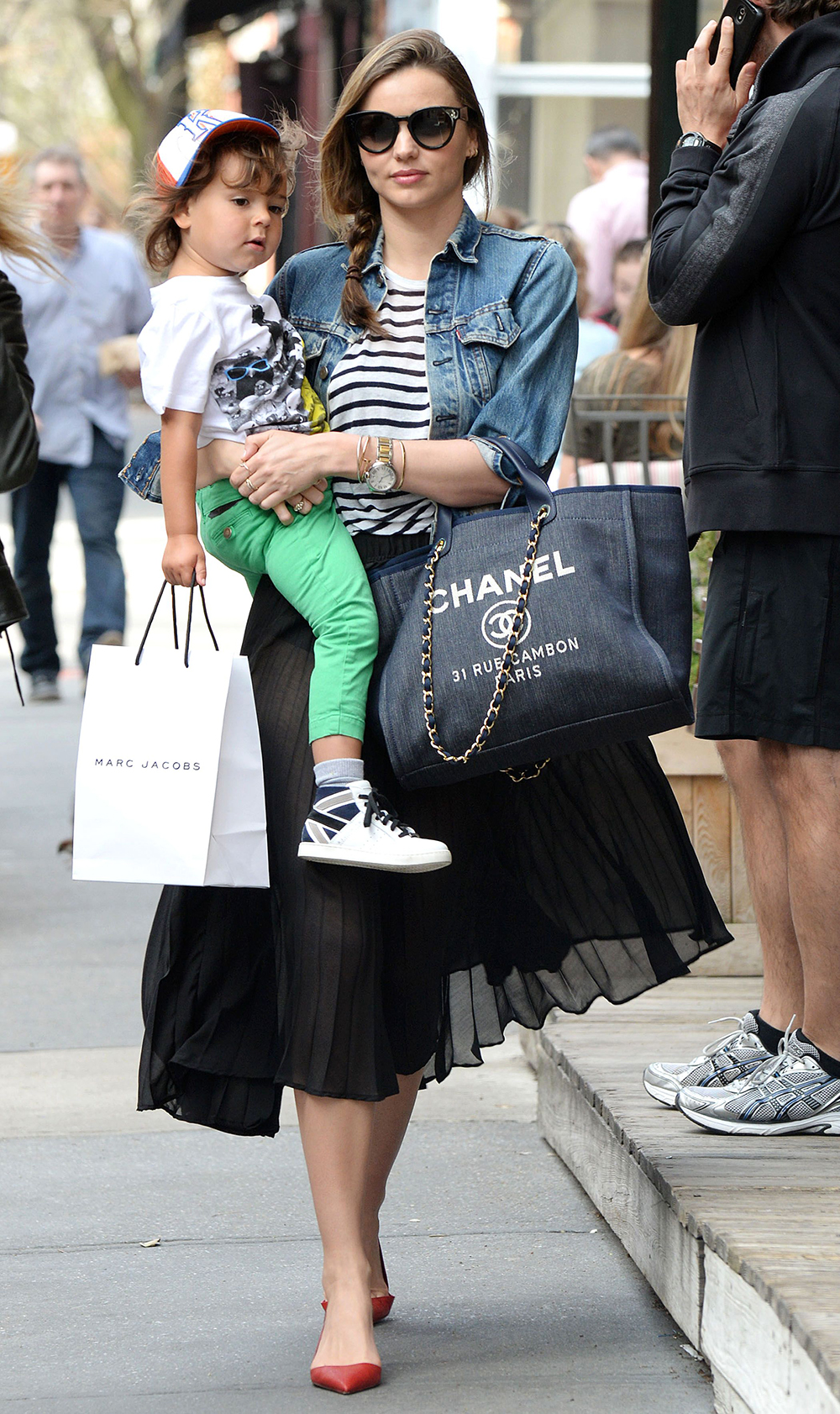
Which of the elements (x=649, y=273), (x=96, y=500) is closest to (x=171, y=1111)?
(x=649, y=273)

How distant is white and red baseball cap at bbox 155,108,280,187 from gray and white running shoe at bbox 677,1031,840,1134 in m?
1.77

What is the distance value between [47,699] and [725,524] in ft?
23.2

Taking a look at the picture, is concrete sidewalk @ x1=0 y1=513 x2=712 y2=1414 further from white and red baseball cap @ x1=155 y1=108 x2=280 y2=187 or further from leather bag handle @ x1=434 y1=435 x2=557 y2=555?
white and red baseball cap @ x1=155 y1=108 x2=280 y2=187

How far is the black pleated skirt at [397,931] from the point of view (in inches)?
107

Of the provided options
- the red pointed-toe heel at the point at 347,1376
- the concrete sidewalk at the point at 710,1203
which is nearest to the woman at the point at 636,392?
the concrete sidewalk at the point at 710,1203

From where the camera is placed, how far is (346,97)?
111 inches

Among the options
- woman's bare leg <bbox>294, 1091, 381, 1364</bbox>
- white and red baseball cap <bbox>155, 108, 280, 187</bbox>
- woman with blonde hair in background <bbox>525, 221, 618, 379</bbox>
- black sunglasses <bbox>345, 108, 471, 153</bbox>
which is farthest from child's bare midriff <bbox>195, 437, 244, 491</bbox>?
woman with blonde hair in background <bbox>525, 221, 618, 379</bbox>

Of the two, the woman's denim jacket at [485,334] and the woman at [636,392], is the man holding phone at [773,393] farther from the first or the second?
the woman at [636,392]

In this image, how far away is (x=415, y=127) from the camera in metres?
2.75

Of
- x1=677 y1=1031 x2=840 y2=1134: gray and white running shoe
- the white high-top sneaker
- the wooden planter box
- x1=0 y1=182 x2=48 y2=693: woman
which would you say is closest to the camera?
the white high-top sneaker

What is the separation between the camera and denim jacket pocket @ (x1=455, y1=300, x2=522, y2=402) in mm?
2789

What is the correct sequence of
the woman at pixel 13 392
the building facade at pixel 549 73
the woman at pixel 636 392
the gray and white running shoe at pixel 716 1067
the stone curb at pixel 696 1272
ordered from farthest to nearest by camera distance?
the building facade at pixel 549 73 → the woman at pixel 636 392 → the woman at pixel 13 392 → the gray and white running shoe at pixel 716 1067 → the stone curb at pixel 696 1272

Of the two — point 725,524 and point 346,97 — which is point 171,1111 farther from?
point 346,97

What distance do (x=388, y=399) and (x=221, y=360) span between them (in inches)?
10.3
